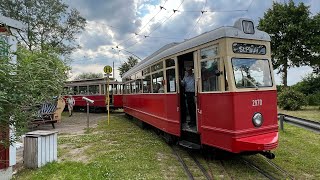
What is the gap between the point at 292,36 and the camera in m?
23.9

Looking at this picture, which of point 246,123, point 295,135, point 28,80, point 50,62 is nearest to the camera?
point 28,80

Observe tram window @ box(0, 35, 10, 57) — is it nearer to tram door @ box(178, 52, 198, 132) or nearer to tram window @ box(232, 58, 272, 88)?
tram window @ box(232, 58, 272, 88)

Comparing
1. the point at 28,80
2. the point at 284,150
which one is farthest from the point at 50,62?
the point at 284,150

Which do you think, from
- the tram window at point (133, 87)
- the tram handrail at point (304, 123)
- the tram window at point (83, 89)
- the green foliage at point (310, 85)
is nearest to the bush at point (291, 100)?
the green foliage at point (310, 85)

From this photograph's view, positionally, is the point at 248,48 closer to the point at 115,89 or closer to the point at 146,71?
the point at 146,71

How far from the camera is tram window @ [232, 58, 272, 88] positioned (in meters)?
5.85

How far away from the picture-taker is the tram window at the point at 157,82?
8407 millimetres

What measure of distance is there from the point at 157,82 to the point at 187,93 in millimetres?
1577

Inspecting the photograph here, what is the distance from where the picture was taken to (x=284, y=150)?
742 centimetres

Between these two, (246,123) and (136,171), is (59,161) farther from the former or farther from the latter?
(246,123)

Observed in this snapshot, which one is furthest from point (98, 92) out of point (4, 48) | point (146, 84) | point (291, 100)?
point (4, 48)

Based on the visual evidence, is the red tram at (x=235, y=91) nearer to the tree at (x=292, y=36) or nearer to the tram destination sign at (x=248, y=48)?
the tram destination sign at (x=248, y=48)

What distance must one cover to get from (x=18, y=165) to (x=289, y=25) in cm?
2320

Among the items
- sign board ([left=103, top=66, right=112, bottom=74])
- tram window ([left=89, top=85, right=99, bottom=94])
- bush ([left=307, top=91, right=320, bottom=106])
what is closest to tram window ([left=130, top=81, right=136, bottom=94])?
sign board ([left=103, top=66, right=112, bottom=74])
